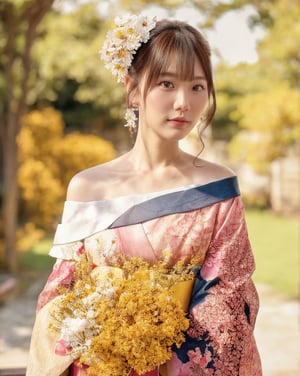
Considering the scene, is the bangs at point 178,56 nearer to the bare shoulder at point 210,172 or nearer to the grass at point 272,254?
the bare shoulder at point 210,172

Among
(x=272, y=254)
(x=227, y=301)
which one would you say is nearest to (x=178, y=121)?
(x=227, y=301)

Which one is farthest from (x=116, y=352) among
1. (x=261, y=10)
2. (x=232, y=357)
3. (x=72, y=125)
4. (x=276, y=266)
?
(x=72, y=125)

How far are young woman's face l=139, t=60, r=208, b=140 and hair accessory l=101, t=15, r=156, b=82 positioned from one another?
150 mm

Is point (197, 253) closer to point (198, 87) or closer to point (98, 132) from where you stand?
point (198, 87)

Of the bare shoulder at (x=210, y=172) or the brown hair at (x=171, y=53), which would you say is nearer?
the brown hair at (x=171, y=53)

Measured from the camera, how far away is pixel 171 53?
209 cm

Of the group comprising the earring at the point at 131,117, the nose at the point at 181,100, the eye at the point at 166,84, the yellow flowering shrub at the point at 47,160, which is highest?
the eye at the point at 166,84

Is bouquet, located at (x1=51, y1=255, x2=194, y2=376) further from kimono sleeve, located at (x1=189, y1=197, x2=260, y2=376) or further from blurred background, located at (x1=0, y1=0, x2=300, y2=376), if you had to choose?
blurred background, located at (x1=0, y1=0, x2=300, y2=376)

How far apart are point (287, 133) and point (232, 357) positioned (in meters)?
9.03

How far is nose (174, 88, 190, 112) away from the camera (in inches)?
81.8

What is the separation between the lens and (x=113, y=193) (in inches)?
86.9

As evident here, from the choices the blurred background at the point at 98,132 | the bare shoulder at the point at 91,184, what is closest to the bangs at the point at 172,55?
the bare shoulder at the point at 91,184

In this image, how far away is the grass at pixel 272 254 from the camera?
8.87 m

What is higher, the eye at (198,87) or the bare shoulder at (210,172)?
the eye at (198,87)
